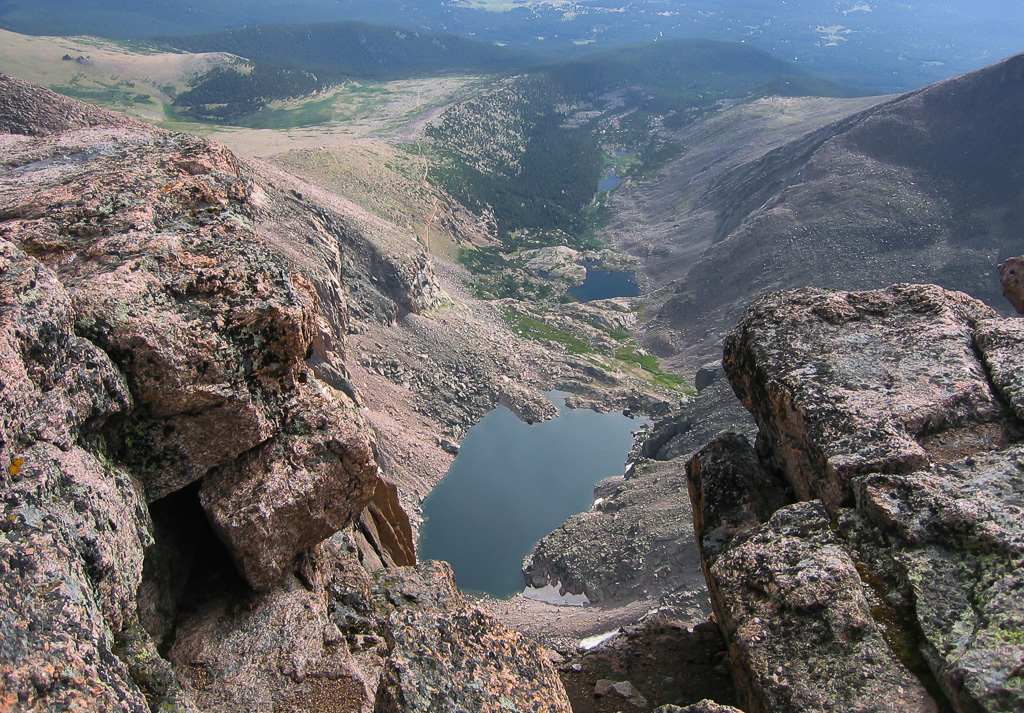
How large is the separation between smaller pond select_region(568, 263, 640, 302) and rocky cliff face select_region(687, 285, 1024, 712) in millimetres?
96198

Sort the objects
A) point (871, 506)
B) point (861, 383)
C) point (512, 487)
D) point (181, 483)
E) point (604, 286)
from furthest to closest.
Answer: point (604, 286) < point (512, 487) < point (861, 383) < point (871, 506) < point (181, 483)

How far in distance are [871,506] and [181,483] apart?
12.2 m

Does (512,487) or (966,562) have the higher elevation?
(966,562)

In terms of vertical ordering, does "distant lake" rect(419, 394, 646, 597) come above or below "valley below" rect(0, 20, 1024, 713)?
below

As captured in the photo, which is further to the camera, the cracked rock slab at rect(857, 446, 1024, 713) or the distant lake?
the distant lake

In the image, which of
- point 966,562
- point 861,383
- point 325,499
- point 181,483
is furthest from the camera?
point 861,383

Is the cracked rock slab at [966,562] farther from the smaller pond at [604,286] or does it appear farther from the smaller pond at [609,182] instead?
the smaller pond at [609,182]

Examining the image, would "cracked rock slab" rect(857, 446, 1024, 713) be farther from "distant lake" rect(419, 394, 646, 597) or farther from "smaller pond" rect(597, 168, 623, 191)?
"smaller pond" rect(597, 168, 623, 191)

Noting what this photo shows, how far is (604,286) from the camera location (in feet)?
389

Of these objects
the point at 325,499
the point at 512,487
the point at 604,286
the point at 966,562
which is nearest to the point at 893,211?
the point at 604,286

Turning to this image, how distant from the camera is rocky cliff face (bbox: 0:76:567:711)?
26.8ft

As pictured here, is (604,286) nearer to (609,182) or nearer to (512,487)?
(512,487)

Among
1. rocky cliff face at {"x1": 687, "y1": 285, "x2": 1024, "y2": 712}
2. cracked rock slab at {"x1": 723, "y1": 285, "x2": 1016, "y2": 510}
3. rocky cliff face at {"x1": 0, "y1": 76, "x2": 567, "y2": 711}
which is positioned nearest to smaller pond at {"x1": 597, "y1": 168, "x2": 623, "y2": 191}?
cracked rock slab at {"x1": 723, "y1": 285, "x2": 1016, "y2": 510}

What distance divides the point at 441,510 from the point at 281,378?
4861 centimetres
